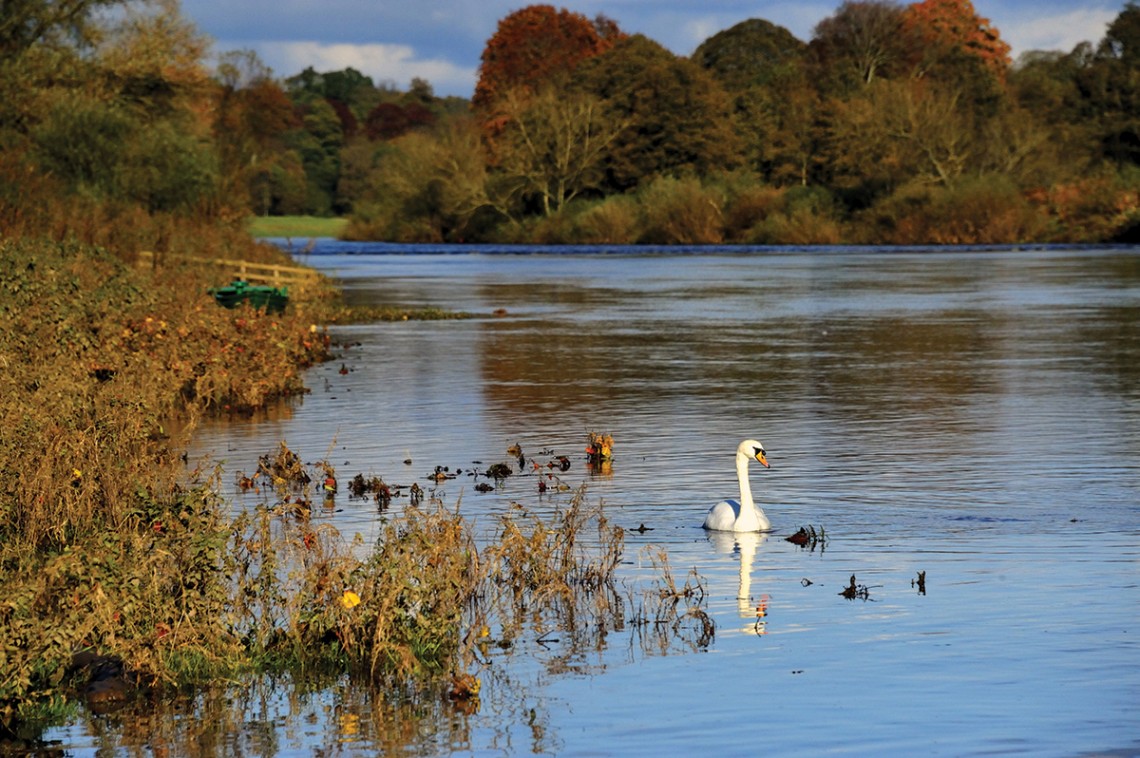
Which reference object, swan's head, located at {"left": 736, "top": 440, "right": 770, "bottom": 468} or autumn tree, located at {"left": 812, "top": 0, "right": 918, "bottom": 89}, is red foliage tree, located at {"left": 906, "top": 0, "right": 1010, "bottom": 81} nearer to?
autumn tree, located at {"left": 812, "top": 0, "right": 918, "bottom": 89}

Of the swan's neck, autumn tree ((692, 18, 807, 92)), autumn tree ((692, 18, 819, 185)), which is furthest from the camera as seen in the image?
autumn tree ((692, 18, 807, 92))

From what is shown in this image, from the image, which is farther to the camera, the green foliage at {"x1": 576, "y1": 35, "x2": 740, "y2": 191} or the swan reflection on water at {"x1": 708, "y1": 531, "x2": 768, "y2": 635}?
the green foliage at {"x1": 576, "y1": 35, "x2": 740, "y2": 191}

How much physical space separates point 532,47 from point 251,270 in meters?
85.7

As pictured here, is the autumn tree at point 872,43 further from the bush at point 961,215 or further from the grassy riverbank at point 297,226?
the grassy riverbank at point 297,226

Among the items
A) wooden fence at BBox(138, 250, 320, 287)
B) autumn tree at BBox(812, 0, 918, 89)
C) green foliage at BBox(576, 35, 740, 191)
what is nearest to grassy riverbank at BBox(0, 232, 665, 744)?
wooden fence at BBox(138, 250, 320, 287)

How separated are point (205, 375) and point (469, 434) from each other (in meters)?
4.57

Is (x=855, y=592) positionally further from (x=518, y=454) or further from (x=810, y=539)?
(x=518, y=454)

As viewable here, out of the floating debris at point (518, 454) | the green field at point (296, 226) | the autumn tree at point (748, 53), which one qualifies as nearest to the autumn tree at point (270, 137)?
the green field at point (296, 226)

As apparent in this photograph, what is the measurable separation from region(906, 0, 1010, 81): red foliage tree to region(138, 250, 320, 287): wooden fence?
3320 inches

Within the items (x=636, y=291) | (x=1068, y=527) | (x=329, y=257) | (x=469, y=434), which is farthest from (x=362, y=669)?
(x=329, y=257)

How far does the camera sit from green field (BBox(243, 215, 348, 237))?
135000 mm

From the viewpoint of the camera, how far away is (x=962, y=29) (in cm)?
13000

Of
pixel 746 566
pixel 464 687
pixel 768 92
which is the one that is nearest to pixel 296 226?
pixel 768 92

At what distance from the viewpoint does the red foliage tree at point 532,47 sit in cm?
12950
